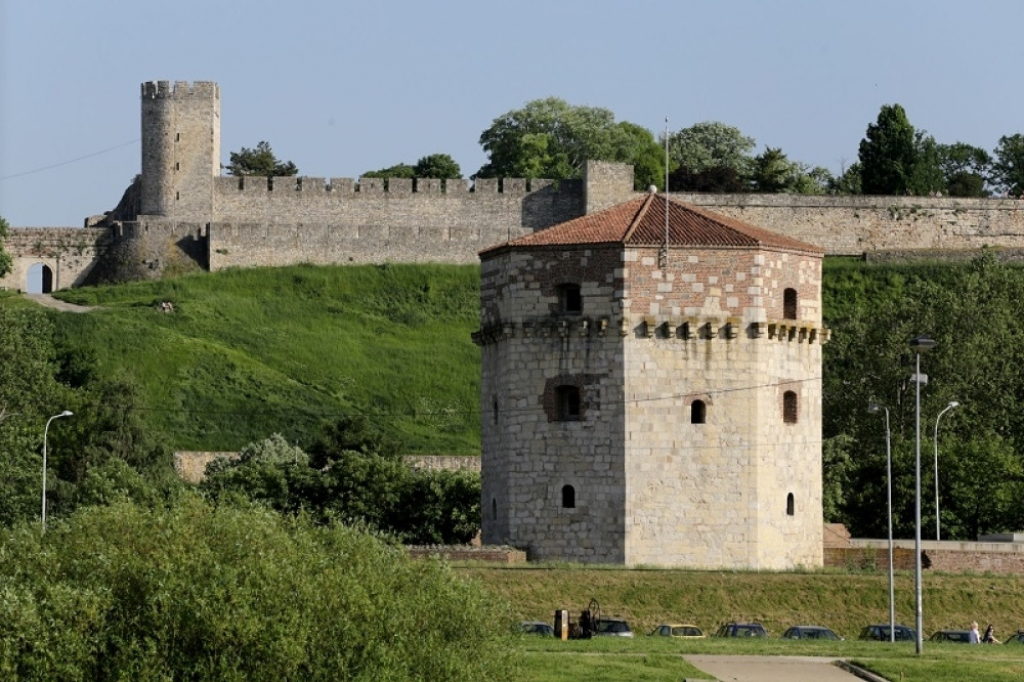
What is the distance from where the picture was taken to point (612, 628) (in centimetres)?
5278

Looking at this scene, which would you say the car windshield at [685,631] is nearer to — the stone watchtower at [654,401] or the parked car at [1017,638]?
the stone watchtower at [654,401]

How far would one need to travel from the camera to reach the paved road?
43.1 metres

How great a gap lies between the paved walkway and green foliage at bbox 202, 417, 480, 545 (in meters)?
25.7

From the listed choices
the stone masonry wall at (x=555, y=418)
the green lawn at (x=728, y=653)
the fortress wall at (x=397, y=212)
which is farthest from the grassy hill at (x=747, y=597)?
the fortress wall at (x=397, y=212)

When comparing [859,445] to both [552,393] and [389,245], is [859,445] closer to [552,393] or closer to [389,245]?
[552,393]

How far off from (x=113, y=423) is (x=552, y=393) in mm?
26586

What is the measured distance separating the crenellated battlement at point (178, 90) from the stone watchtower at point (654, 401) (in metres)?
57.4

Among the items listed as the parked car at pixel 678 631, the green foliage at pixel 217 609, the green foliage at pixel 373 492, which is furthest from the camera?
the green foliage at pixel 373 492

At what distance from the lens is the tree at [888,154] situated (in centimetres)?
12762

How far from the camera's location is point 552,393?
59906 mm

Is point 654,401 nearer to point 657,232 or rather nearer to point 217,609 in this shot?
point 657,232

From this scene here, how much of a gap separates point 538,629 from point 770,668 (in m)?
8.05

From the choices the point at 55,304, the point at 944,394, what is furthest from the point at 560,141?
the point at 944,394

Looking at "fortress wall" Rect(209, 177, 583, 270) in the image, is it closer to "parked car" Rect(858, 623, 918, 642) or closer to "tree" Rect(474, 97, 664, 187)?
"tree" Rect(474, 97, 664, 187)
